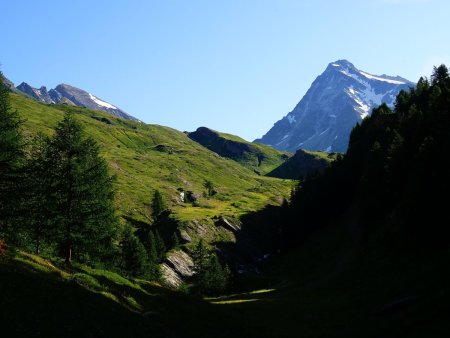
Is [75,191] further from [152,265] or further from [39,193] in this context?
[152,265]

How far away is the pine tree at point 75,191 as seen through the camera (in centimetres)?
4256

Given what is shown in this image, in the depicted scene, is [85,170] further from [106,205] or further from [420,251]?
[420,251]

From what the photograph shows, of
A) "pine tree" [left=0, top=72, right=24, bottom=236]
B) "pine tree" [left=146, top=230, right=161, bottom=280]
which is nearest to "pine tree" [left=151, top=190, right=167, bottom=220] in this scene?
"pine tree" [left=146, top=230, right=161, bottom=280]

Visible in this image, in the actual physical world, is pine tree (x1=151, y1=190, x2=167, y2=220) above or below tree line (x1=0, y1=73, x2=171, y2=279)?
below

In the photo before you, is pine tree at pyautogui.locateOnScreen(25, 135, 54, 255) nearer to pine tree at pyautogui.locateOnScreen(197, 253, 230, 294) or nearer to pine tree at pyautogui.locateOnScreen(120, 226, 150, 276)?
pine tree at pyautogui.locateOnScreen(120, 226, 150, 276)

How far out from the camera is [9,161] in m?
43.2

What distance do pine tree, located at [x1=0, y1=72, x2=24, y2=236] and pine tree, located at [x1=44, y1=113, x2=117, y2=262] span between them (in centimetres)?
335

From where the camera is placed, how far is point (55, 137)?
44125mm

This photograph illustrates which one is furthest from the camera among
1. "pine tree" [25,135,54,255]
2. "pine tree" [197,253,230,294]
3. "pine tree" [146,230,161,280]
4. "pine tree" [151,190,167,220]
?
"pine tree" [151,190,167,220]

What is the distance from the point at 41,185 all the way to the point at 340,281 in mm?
40150

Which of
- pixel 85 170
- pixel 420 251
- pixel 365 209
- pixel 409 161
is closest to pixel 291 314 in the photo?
pixel 420 251

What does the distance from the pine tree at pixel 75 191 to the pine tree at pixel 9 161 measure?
3347 millimetres

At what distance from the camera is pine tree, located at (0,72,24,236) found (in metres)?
42.3

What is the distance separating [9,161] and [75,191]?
741cm
